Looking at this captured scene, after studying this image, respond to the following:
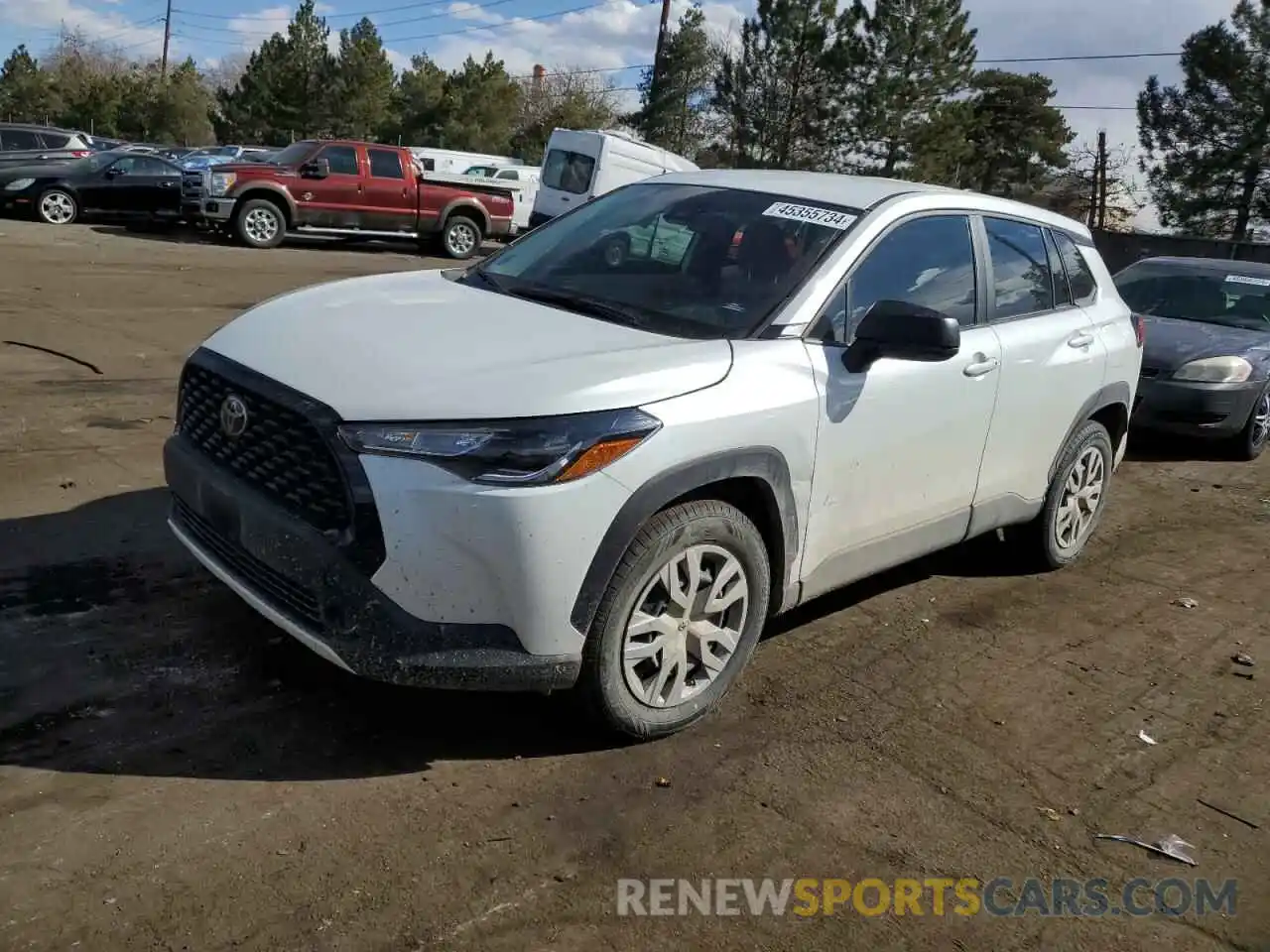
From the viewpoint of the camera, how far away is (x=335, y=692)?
3764mm

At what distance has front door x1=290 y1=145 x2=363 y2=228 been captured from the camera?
19.6 meters

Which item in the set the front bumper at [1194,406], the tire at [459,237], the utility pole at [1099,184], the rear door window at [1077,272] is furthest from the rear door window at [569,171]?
the utility pole at [1099,184]

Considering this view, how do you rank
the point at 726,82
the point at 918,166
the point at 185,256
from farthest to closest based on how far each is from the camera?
the point at 726,82
the point at 918,166
the point at 185,256

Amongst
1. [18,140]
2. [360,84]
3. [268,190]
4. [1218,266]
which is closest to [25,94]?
[360,84]

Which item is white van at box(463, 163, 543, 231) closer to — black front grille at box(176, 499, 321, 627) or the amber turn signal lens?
black front grille at box(176, 499, 321, 627)

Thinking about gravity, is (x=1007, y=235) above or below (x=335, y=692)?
above

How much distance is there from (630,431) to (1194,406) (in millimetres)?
6784

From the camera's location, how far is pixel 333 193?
65.1 feet

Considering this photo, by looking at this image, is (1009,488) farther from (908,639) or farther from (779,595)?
(779,595)

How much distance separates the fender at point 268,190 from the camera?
18.9 meters

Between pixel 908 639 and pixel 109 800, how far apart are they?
3.07 m

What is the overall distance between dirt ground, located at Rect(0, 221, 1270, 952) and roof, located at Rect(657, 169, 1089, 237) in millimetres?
1756

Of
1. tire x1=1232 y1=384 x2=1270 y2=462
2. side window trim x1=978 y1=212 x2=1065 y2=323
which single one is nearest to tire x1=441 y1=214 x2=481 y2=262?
tire x1=1232 y1=384 x2=1270 y2=462

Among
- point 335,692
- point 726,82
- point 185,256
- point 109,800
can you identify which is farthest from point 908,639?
point 726,82
